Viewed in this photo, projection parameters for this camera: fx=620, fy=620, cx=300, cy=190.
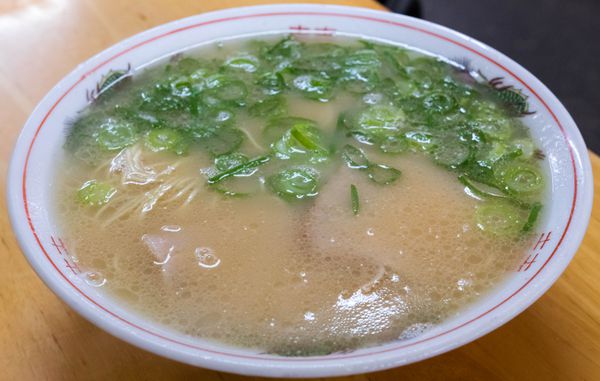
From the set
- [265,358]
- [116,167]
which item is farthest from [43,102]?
[265,358]

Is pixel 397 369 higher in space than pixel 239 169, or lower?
lower

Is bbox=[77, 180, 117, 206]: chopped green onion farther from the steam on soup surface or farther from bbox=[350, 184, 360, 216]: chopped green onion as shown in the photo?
bbox=[350, 184, 360, 216]: chopped green onion

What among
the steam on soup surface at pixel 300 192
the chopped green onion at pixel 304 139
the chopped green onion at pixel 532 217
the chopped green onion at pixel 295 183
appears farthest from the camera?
the chopped green onion at pixel 304 139

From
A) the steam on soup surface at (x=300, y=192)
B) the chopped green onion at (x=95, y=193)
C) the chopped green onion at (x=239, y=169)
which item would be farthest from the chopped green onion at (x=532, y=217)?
the chopped green onion at (x=95, y=193)

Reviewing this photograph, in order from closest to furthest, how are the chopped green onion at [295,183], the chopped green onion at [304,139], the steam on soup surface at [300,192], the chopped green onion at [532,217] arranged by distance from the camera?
the steam on soup surface at [300,192] → the chopped green onion at [532,217] → the chopped green onion at [295,183] → the chopped green onion at [304,139]

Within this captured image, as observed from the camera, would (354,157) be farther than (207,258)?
Yes

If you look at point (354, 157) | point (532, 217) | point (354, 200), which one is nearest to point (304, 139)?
point (354, 157)

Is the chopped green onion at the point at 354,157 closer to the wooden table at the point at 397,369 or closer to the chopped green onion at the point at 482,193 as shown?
the chopped green onion at the point at 482,193

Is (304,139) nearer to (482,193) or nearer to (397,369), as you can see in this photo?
(482,193)
